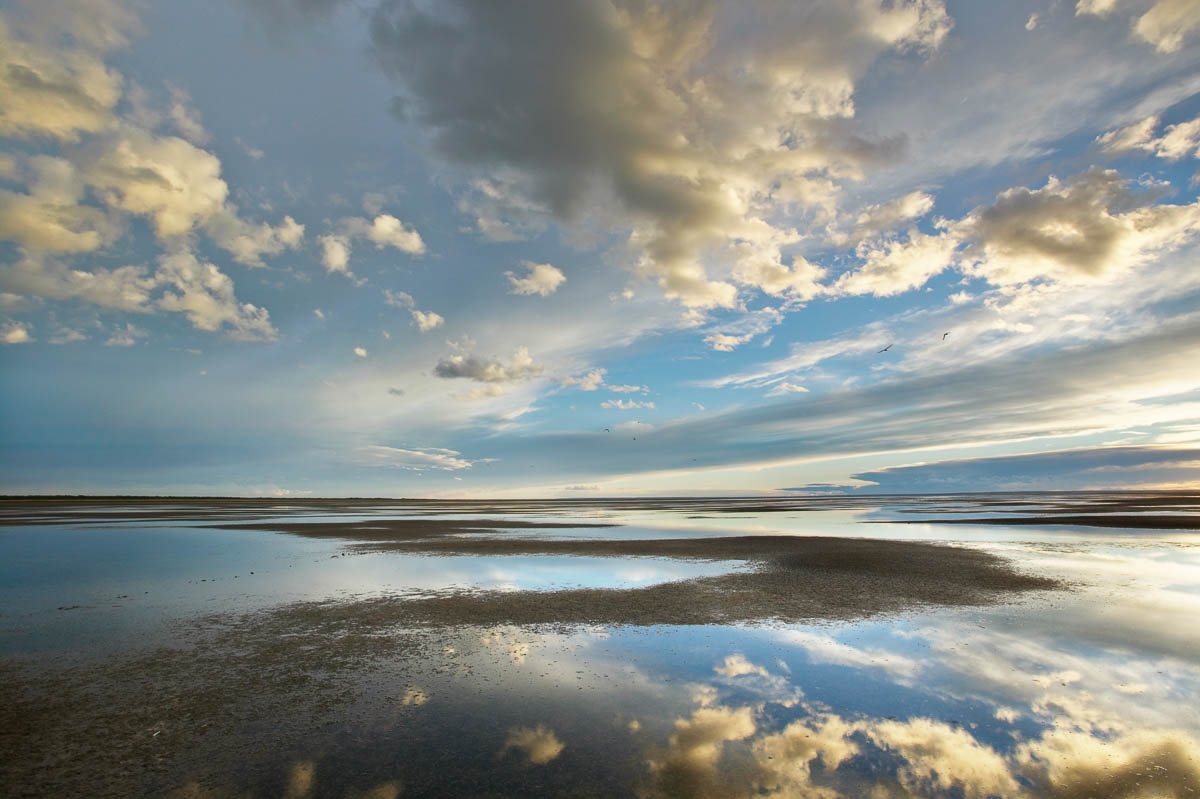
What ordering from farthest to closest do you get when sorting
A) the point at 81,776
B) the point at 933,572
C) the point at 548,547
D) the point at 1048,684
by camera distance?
the point at 548,547, the point at 933,572, the point at 1048,684, the point at 81,776

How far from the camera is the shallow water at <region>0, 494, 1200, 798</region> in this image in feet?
16.3

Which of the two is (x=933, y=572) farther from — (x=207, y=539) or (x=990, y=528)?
(x=207, y=539)

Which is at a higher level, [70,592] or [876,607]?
[70,592]

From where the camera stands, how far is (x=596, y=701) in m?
6.77

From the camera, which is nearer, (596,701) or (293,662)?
(596,701)

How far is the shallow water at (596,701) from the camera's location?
497 cm

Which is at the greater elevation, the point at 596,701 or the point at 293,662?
the point at 293,662

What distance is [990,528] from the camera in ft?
111

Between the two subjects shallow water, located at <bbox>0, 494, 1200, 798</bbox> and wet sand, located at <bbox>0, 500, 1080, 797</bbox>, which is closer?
shallow water, located at <bbox>0, 494, 1200, 798</bbox>

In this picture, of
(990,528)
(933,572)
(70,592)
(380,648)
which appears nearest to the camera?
(380,648)

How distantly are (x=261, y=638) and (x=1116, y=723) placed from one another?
39.8ft

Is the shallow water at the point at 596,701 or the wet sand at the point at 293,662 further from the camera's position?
the wet sand at the point at 293,662

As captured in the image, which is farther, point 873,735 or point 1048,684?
point 1048,684

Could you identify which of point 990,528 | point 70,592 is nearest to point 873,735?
point 70,592
